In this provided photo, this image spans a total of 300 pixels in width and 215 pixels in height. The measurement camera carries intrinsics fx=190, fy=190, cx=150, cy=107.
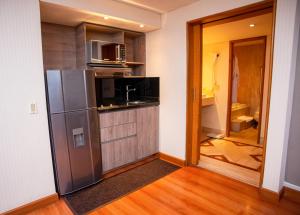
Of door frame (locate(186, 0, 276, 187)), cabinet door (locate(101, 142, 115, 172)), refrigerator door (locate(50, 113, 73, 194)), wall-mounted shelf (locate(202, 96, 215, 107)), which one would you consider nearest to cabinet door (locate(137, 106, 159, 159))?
cabinet door (locate(101, 142, 115, 172))

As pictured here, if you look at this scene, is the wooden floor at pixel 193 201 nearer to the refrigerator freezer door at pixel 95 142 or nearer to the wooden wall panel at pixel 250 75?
the refrigerator freezer door at pixel 95 142

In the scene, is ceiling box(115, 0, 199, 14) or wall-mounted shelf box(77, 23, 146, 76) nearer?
ceiling box(115, 0, 199, 14)

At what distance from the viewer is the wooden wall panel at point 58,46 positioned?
2672 mm

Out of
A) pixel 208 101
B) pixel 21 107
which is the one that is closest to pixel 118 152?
pixel 21 107

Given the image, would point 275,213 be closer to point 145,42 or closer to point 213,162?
point 213,162

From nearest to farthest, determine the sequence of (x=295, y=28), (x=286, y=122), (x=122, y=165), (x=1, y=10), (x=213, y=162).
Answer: (x=1, y=10) < (x=295, y=28) < (x=286, y=122) < (x=122, y=165) < (x=213, y=162)

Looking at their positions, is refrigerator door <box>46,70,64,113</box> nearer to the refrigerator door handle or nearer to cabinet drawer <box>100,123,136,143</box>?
the refrigerator door handle

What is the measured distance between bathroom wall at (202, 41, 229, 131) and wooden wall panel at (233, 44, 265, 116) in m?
1.62

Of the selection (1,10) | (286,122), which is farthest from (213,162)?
(1,10)

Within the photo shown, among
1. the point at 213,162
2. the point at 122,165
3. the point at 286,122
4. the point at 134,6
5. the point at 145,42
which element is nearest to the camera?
the point at 286,122

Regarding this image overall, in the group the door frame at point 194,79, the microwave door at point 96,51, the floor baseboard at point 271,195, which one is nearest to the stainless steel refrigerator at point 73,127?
the microwave door at point 96,51

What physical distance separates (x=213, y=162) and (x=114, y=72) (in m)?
2.16

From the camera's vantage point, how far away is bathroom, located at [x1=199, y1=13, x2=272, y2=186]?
3081mm

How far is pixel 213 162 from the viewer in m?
3.12
